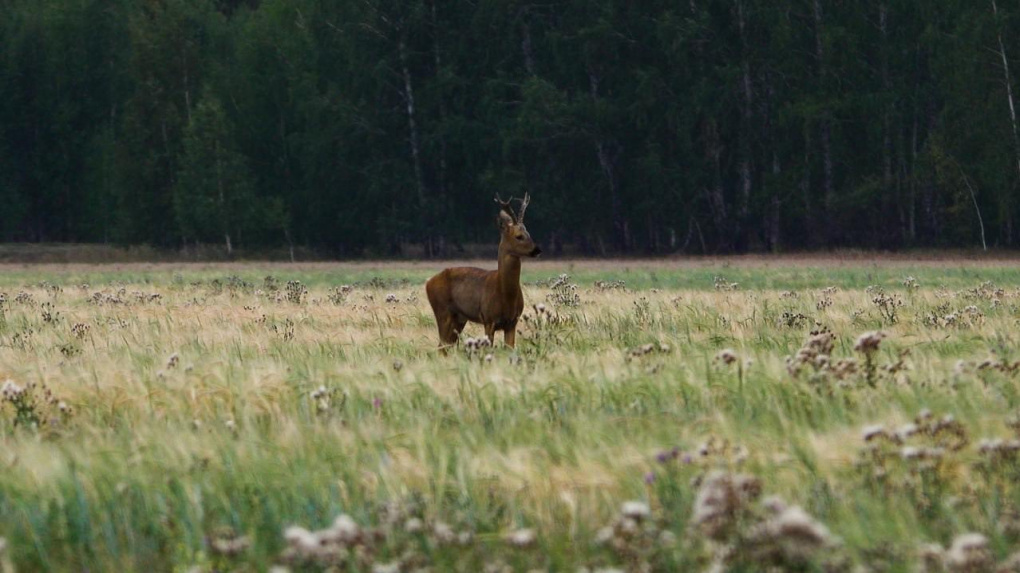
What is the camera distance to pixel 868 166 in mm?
56938

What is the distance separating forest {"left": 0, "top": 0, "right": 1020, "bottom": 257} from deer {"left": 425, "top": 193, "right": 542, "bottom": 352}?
3950cm

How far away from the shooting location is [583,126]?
54.9 m

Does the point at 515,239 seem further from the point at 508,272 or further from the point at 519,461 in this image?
the point at 519,461

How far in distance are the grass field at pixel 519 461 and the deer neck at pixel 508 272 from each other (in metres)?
2.53

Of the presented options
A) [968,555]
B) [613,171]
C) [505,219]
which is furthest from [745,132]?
[968,555]

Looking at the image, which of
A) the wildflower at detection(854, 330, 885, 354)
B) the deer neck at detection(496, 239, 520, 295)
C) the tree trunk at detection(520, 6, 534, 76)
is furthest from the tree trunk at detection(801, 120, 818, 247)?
the wildflower at detection(854, 330, 885, 354)

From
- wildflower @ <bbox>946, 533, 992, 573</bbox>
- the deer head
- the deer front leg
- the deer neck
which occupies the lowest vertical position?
the deer front leg

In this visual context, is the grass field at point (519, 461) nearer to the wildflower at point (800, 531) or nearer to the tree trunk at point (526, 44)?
the wildflower at point (800, 531)

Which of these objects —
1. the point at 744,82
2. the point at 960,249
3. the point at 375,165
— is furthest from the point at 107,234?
the point at 960,249

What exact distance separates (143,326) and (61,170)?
215 ft

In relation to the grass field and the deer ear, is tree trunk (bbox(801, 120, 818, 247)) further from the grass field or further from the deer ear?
the grass field

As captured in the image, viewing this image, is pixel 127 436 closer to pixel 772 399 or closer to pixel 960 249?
pixel 772 399

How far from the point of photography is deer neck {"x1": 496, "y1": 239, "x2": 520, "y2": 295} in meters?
13.4

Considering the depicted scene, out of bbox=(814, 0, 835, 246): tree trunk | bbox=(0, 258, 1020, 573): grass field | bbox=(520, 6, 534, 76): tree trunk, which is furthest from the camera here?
bbox=(520, 6, 534, 76): tree trunk
